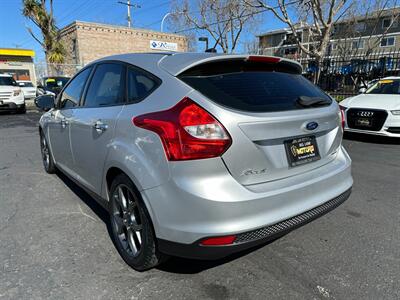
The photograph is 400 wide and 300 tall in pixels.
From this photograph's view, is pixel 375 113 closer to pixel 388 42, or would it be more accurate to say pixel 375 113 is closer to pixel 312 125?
pixel 312 125

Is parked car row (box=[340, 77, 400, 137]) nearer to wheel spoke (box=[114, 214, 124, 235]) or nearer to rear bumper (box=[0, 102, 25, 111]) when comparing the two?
wheel spoke (box=[114, 214, 124, 235])

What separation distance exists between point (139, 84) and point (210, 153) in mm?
892

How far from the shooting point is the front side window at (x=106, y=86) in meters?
2.67

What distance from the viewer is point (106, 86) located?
2.94 meters

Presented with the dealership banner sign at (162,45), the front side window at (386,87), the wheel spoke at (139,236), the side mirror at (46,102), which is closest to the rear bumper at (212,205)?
the wheel spoke at (139,236)

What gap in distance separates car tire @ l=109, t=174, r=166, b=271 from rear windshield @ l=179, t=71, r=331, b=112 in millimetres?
869

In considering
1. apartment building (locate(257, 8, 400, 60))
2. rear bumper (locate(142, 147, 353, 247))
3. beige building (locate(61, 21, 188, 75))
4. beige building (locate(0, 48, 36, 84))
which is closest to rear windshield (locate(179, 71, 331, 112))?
rear bumper (locate(142, 147, 353, 247))

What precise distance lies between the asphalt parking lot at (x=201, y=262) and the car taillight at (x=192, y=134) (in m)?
1.02

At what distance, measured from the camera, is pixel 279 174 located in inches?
85.2

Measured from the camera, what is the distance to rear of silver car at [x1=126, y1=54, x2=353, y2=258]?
6.31 ft

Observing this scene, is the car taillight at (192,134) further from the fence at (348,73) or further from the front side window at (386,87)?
the fence at (348,73)

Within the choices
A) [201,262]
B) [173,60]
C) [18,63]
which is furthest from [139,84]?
[18,63]

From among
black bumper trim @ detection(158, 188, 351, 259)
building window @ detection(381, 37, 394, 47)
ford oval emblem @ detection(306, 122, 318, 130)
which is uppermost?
building window @ detection(381, 37, 394, 47)

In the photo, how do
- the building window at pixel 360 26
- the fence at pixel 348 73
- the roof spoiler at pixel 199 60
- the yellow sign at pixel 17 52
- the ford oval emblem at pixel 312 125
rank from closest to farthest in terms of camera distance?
the roof spoiler at pixel 199 60 → the ford oval emblem at pixel 312 125 → the fence at pixel 348 73 → the yellow sign at pixel 17 52 → the building window at pixel 360 26
